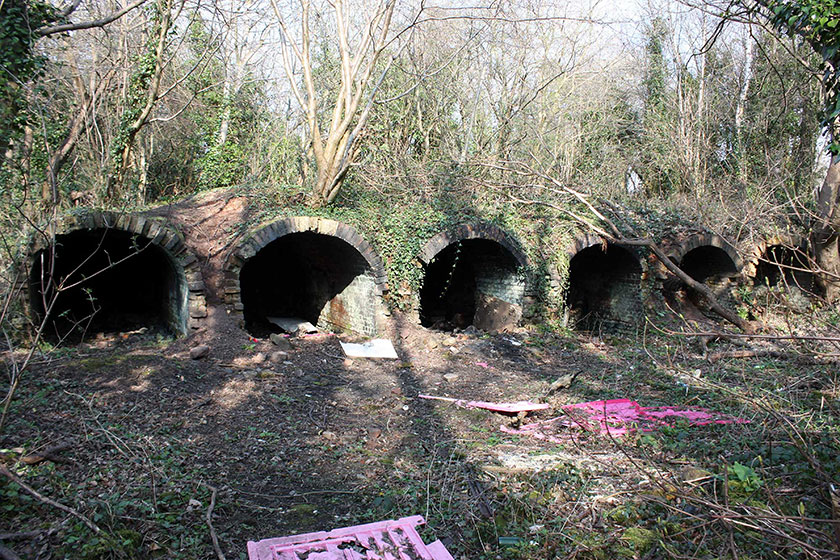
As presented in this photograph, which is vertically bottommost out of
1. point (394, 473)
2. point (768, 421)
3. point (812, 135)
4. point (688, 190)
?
point (394, 473)

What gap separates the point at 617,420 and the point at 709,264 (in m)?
10.5

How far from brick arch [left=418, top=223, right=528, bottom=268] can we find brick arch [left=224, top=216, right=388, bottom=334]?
0.94 metres

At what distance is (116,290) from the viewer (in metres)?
13.7

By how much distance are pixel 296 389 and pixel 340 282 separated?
15.6 ft

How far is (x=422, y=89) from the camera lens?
14789 millimetres

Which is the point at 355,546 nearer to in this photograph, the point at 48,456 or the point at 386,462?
the point at 386,462

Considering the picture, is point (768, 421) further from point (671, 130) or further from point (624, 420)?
point (671, 130)

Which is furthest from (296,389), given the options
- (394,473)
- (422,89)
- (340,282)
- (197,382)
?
(422,89)

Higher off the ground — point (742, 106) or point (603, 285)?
point (742, 106)

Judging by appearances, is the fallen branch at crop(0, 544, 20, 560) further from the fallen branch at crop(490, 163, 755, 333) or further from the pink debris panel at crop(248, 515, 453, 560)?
the fallen branch at crop(490, 163, 755, 333)

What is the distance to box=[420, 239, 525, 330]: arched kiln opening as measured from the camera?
11555 mm

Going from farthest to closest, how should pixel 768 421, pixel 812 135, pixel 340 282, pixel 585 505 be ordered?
1. pixel 812 135
2. pixel 340 282
3. pixel 768 421
4. pixel 585 505

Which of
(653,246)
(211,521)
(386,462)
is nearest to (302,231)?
(386,462)

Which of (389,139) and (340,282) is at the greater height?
(389,139)
